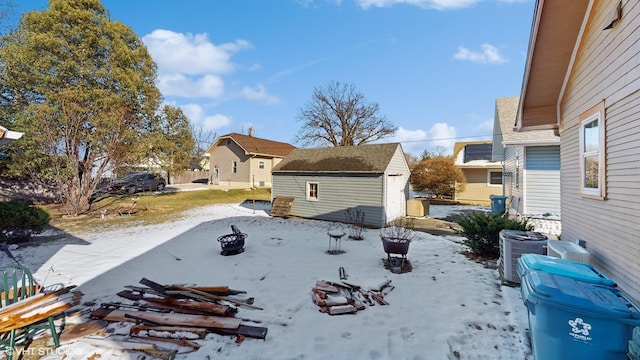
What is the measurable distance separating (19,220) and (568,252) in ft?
45.7

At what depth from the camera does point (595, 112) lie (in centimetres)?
438

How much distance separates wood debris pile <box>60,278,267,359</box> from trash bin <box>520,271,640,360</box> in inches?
124

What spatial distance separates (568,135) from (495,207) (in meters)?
9.49

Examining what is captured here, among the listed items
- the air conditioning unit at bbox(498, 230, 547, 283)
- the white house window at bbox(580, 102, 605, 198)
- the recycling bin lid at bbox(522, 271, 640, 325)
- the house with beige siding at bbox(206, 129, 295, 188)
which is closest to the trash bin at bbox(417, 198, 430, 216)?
the air conditioning unit at bbox(498, 230, 547, 283)

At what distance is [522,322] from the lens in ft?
13.1

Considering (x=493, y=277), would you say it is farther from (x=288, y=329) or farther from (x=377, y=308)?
(x=288, y=329)

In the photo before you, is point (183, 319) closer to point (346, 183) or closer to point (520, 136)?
point (346, 183)

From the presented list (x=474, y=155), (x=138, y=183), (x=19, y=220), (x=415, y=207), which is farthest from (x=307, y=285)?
(x=138, y=183)

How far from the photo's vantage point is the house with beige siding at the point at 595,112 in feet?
11.0

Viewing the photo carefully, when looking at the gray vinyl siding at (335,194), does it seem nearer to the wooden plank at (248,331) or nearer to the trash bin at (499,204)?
the trash bin at (499,204)

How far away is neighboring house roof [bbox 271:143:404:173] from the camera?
1243 centimetres

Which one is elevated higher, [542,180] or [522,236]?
[542,180]

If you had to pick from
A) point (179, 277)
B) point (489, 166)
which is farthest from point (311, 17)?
point (489, 166)

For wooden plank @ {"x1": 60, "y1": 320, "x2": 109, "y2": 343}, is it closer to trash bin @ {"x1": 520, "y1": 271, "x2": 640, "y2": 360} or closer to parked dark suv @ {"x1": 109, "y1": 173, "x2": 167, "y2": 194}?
trash bin @ {"x1": 520, "y1": 271, "x2": 640, "y2": 360}
